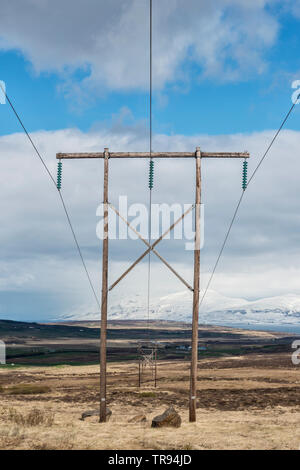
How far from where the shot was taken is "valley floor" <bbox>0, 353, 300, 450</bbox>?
14250 mm

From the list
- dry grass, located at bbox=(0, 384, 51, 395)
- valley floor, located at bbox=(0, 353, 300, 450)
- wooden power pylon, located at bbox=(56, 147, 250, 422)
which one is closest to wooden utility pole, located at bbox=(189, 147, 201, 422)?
wooden power pylon, located at bbox=(56, 147, 250, 422)

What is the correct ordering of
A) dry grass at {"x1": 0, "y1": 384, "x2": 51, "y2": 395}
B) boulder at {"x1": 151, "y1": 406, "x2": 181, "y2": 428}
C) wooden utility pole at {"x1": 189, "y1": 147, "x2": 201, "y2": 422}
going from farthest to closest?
1. dry grass at {"x1": 0, "y1": 384, "x2": 51, "y2": 395}
2. wooden utility pole at {"x1": 189, "y1": 147, "x2": 201, "y2": 422}
3. boulder at {"x1": 151, "y1": 406, "x2": 181, "y2": 428}

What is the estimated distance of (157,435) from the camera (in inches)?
612

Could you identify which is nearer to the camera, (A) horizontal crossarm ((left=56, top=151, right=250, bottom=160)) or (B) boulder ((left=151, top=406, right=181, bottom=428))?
(B) boulder ((left=151, top=406, right=181, bottom=428))

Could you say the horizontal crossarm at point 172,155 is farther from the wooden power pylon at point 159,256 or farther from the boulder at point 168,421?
the boulder at point 168,421

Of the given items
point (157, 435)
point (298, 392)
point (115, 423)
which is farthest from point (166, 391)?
point (157, 435)

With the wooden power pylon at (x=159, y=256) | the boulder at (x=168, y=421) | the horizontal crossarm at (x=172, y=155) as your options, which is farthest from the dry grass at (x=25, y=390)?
the horizontal crossarm at (x=172, y=155)

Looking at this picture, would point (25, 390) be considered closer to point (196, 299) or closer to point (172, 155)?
point (196, 299)

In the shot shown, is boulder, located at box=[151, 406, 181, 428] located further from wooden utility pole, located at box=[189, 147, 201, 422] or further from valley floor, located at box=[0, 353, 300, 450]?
wooden utility pole, located at box=[189, 147, 201, 422]

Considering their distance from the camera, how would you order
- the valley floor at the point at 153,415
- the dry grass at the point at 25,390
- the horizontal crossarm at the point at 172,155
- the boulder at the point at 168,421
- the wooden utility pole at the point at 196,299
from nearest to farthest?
the valley floor at the point at 153,415
the boulder at the point at 168,421
the wooden utility pole at the point at 196,299
the horizontal crossarm at the point at 172,155
the dry grass at the point at 25,390

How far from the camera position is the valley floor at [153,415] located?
14250 millimetres
